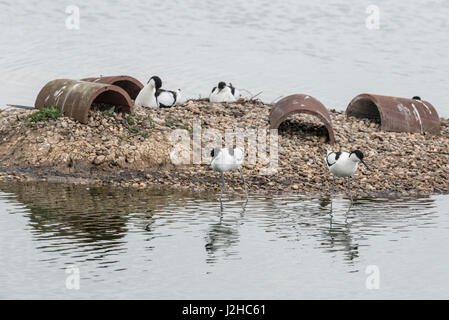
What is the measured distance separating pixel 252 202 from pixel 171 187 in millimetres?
1997

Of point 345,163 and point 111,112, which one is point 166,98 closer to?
point 111,112

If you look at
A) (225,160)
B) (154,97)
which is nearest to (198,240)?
(225,160)

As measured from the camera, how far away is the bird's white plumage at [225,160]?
17.0 metres

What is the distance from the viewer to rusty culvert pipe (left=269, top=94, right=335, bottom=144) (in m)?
19.9

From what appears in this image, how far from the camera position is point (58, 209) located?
15.1 metres

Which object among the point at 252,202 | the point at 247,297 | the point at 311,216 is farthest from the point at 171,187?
the point at 247,297

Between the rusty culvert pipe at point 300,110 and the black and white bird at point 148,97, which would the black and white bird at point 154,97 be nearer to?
the black and white bird at point 148,97

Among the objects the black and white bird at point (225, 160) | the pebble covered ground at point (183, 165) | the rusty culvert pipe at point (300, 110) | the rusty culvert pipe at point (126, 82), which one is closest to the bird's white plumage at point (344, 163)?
the pebble covered ground at point (183, 165)

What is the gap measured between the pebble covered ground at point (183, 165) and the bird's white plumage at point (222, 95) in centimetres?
96

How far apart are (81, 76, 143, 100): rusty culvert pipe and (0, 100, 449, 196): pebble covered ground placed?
5.96 ft

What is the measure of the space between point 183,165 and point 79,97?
3.01 m

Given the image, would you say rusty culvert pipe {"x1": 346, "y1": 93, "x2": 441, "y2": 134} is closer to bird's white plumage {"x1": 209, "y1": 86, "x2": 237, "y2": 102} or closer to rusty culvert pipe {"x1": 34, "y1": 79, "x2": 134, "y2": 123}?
bird's white plumage {"x1": 209, "y1": 86, "x2": 237, "y2": 102}

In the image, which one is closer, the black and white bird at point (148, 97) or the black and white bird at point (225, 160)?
the black and white bird at point (225, 160)

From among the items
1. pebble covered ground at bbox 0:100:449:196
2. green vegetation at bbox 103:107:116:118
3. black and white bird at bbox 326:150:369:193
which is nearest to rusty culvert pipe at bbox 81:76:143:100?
pebble covered ground at bbox 0:100:449:196
